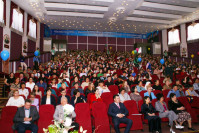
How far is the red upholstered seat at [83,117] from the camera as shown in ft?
11.8

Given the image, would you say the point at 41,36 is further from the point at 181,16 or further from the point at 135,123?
the point at 135,123

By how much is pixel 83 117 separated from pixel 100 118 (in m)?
0.40

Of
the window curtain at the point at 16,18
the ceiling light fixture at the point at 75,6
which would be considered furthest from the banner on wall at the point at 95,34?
the ceiling light fixture at the point at 75,6

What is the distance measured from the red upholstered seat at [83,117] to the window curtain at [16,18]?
8.51 m

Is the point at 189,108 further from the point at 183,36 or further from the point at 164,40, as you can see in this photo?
the point at 164,40

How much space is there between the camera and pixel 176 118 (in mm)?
4055

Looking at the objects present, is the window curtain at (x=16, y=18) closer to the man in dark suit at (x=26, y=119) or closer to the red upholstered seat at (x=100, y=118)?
the man in dark suit at (x=26, y=119)

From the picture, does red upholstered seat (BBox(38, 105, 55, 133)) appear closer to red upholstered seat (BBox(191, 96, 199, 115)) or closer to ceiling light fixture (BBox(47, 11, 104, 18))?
red upholstered seat (BBox(191, 96, 199, 115))

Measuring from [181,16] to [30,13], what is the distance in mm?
12805

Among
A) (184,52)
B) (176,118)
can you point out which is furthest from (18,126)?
(184,52)

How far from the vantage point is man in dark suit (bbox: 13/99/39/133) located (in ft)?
10.7

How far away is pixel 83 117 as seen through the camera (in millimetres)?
3648

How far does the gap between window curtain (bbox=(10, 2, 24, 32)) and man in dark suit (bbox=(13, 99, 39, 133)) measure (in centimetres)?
806

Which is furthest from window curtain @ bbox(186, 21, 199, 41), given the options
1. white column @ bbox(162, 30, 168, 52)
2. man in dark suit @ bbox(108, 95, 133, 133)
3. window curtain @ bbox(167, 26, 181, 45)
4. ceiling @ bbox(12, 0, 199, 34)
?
man in dark suit @ bbox(108, 95, 133, 133)
